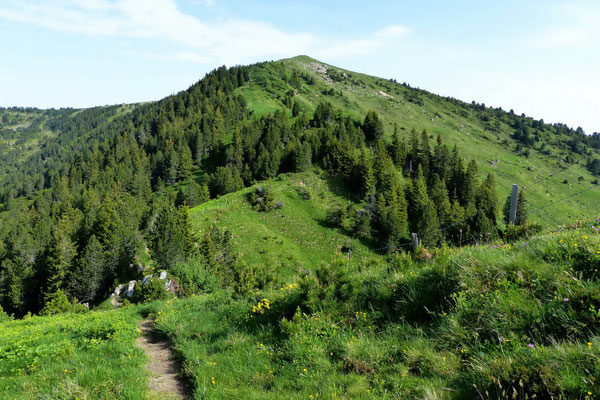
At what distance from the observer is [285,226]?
6309 cm

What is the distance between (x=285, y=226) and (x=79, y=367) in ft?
185

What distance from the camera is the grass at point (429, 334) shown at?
12.8 ft

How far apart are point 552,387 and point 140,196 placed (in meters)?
111

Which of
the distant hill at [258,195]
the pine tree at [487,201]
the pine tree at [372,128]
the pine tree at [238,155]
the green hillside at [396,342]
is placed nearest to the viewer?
the green hillside at [396,342]

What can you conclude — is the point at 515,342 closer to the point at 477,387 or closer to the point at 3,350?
the point at 477,387

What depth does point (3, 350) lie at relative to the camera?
8258mm

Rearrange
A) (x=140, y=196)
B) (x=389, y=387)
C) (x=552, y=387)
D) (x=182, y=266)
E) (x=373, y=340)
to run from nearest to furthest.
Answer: (x=552, y=387) < (x=389, y=387) < (x=373, y=340) < (x=182, y=266) < (x=140, y=196)

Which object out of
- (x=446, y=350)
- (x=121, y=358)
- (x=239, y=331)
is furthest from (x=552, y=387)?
(x=121, y=358)

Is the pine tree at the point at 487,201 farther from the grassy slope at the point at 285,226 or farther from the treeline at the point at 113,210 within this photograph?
the treeline at the point at 113,210

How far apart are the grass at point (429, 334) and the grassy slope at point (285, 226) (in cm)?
4533

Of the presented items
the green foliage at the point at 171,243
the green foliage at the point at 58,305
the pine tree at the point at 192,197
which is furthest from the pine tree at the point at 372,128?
the green foliage at the point at 58,305

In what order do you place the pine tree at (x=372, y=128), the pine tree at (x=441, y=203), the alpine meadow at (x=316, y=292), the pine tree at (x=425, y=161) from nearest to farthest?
the alpine meadow at (x=316, y=292)
the pine tree at (x=441, y=203)
the pine tree at (x=425, y=161)
the pine tree at (x=372, y=128)

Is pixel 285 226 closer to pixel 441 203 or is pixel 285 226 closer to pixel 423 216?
pixel 423 216

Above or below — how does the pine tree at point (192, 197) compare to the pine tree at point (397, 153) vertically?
below
